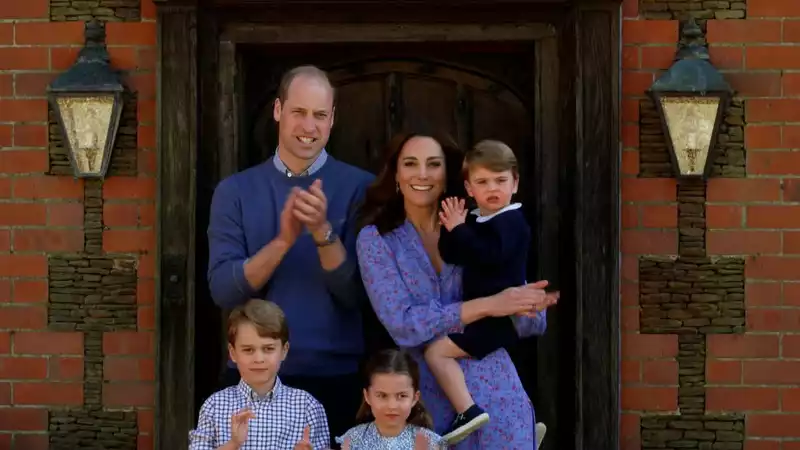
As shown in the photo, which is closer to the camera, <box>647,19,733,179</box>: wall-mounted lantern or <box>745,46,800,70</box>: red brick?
<box>647,19,733,179</box>: wall-mounted lantern

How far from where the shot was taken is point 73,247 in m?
4.71

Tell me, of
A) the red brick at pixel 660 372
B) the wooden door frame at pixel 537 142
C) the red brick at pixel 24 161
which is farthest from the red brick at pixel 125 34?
the red brick at pixel 660 372

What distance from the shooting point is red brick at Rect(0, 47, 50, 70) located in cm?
471

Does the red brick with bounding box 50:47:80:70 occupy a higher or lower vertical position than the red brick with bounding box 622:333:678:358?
higher

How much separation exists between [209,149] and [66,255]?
678 mm

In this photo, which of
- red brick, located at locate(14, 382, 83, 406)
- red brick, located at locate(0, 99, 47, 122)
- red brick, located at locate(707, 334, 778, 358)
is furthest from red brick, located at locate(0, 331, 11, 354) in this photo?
red brick, located at locate(707, 334, 778, 358)

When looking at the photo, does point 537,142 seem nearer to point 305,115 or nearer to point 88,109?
point 305,115

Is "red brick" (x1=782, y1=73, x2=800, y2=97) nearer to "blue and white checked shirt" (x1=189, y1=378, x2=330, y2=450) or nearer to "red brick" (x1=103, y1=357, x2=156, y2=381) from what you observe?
"blue and white checked shirt" (x1=189, y1=378, x2=330, y2=450)

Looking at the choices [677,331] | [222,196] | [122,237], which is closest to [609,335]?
[677,331]

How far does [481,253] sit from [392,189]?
390mm

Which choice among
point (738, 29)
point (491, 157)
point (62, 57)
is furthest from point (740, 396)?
point (62, 57)

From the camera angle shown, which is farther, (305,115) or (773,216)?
(773,216)

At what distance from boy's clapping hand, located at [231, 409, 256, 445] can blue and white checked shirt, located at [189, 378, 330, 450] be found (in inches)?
5.7

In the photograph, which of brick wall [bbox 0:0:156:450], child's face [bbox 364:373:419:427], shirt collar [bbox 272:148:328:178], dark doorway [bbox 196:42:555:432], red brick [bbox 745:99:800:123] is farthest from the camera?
dark doorway [bbox 196:42:555:432]
